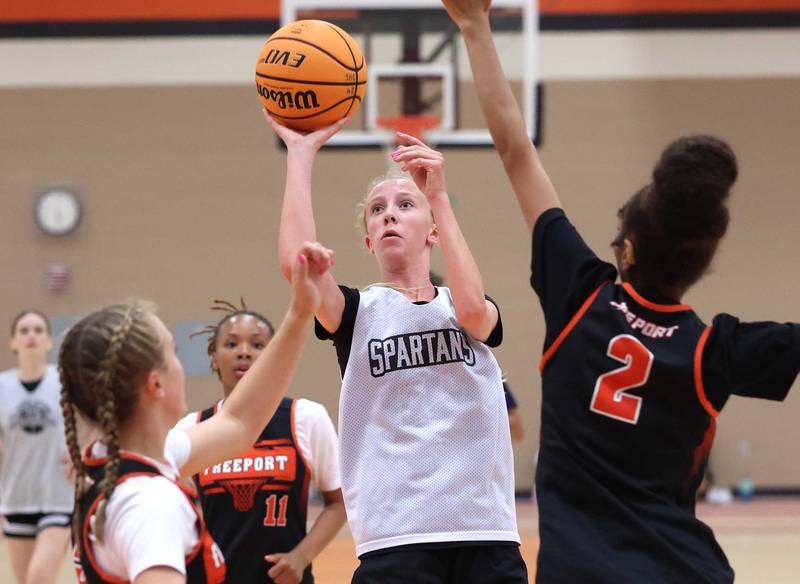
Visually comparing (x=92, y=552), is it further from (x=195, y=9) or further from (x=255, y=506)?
(x=195, y=9)

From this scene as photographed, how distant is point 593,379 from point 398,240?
1181mm

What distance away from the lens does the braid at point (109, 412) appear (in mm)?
1943

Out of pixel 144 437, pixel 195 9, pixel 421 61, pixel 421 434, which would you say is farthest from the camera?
pixel 195 9

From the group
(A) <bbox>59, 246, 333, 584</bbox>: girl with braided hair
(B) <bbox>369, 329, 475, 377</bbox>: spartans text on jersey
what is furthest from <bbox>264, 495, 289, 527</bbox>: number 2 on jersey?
(A) <bbox>59, 246, 333, 584</bbox>: girl with braided hair

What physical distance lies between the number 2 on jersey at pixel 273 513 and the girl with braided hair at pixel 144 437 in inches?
57.0

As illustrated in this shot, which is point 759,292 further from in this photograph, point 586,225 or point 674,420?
point 674,420

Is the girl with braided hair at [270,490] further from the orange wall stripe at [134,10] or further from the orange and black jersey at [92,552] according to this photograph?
the orange wall stripe at [134,10]

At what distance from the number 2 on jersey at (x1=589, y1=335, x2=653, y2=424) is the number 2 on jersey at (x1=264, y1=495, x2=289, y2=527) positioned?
1840 millimetres

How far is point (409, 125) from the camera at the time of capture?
30.4ft

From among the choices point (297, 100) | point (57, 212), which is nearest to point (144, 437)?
point (297, 100)

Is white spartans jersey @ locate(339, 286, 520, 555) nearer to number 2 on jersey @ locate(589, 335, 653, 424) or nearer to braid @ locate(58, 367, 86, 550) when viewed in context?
number 2 on jersey @ locate(589, 335, 653, 424)

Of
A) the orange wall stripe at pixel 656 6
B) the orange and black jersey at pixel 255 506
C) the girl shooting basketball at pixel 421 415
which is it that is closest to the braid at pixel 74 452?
the girl shooting basketball at pixel 421 415

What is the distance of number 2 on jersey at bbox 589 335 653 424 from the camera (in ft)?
6.91

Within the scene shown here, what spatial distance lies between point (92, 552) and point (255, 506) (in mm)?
1721
